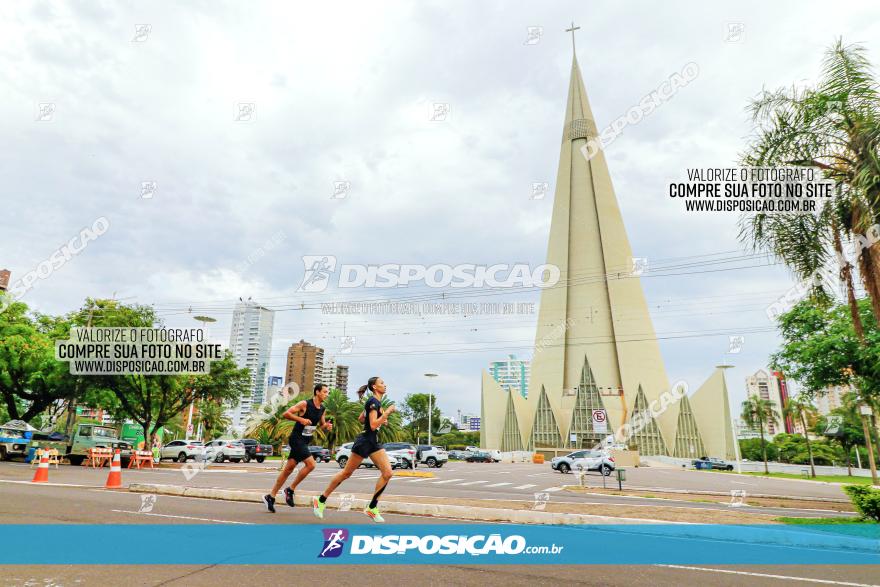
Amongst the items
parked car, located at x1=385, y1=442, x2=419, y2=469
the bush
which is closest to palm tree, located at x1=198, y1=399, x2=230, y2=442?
parked car, located at x1=385, y1=442, x2=419, y2=469

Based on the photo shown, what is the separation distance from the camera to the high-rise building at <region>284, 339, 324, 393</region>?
132m

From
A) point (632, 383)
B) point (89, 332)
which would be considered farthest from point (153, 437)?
point (632, 383)

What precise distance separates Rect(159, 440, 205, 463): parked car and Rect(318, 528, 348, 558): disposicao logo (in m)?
29.3

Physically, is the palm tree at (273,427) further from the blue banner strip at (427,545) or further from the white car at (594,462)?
the blue banner strip at (427,545)

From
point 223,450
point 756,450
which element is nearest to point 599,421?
point 223,450

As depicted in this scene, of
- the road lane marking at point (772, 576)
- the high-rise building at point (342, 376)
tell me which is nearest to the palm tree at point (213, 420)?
the road lane marking at point (772, 576)

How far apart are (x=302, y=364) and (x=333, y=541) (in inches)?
5306

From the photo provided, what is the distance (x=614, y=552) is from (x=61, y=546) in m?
6.20

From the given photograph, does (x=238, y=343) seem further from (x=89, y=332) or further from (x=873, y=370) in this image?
(x=873, y=370)

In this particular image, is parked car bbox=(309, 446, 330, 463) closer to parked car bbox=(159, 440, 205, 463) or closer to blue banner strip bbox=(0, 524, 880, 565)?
parked car bbox=(159, 440, 205, 463)

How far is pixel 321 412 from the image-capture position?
8016 millimetres

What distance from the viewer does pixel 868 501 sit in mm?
9438

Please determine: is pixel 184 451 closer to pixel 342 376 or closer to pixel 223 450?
pixel 223 450

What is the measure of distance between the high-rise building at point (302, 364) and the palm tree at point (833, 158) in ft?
411
